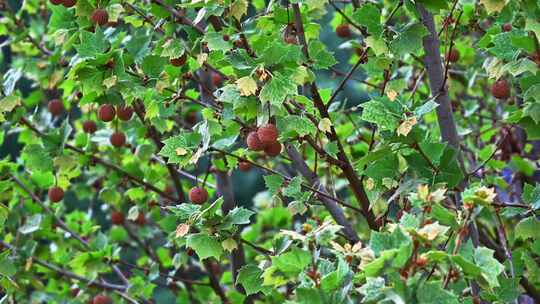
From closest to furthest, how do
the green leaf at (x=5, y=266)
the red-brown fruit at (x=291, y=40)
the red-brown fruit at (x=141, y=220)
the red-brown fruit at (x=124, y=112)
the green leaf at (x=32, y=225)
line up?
1. the red-brown fruit at (x=291, y=40)
2. the green leaf at (x=5, y=266)
3. the red-brown fruit at (x=124, y=112)
4. the green leaf at (x=32, y=225)
5. the red-brown fruit at (x=141, y=220)

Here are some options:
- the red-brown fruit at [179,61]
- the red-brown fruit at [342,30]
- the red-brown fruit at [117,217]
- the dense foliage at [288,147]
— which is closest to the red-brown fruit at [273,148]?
the dense foliage at [288,147]

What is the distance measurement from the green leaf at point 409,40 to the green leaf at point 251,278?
53 centimetres

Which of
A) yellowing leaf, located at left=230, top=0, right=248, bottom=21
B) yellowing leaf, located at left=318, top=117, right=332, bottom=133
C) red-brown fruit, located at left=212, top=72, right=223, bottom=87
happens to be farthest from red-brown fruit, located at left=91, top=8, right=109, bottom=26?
red-brown fruit, located at left=212, top=72, right=223, bottom=87

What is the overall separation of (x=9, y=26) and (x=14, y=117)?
512 mm

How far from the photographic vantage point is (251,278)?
5.90ft

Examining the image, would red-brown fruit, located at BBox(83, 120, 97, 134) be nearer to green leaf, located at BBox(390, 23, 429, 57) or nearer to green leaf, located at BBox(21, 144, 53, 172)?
green leaf, located at BBox(21, 144, 53, 172)

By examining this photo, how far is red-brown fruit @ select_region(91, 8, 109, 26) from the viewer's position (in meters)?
2.04

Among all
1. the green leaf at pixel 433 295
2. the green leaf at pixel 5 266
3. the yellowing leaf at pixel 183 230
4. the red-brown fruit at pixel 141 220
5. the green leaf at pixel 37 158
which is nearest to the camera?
the green leaf at pixel 433 295

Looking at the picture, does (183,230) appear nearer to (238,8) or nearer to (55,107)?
(238,8)

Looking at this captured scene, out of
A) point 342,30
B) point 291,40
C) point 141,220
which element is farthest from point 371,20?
point 141,220

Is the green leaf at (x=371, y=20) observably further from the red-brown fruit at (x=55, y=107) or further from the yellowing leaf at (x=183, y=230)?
the red-brown fruit at (x=55, y=107)

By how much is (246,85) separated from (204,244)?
34 centimetres

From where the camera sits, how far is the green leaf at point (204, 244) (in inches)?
68.5

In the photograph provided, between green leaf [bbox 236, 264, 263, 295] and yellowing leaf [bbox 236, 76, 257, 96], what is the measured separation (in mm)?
384
